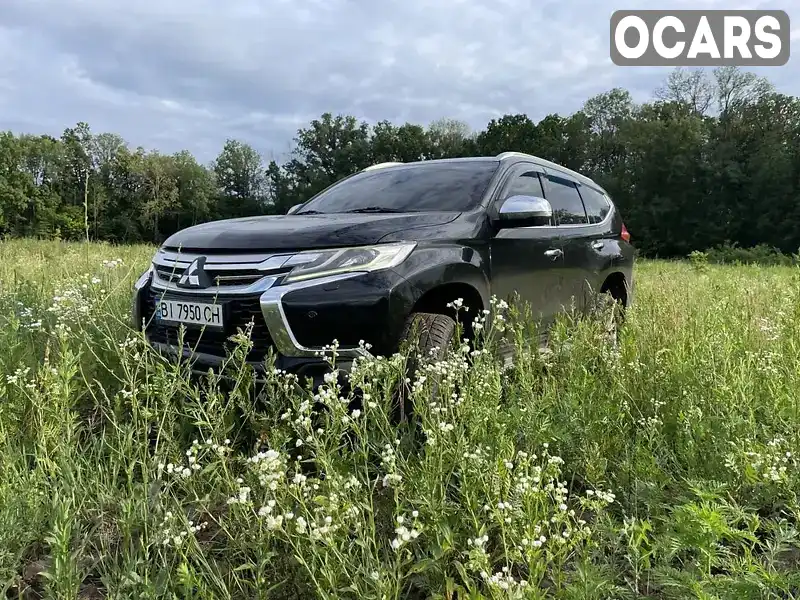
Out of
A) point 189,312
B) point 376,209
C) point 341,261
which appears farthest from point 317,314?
point 376,209

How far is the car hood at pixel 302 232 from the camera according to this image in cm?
299

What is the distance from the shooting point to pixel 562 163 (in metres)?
52.7

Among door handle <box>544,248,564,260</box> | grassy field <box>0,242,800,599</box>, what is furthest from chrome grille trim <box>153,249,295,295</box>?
door handle <box>544,248,564,260</box>

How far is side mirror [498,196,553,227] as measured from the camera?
11.9 feet

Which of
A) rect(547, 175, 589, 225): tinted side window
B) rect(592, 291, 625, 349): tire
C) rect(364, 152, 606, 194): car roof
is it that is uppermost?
rect(364, 152, 606, 194): car roof

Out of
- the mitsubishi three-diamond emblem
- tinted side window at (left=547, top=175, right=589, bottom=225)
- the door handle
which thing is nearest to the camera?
the mitsubishi three-diamond emblem

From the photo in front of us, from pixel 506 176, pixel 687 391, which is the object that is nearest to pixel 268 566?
pixel 687 391

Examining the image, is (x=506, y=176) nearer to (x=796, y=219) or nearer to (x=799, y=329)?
(x=799, y=329)

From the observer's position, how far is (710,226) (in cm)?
3988

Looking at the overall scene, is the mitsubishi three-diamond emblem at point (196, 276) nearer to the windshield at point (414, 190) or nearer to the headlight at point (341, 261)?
the headlight at point (341, 261)

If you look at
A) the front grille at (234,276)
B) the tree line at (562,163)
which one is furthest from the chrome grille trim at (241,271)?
the tree line at (562,163)

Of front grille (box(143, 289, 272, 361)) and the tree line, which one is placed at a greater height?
the tree line

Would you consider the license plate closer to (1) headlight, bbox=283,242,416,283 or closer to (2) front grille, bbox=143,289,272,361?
(2) front grille, bbox=143,289,272,361

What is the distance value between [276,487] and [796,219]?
43.7m
